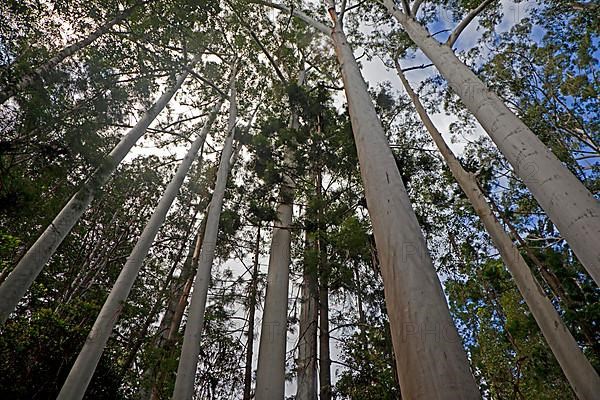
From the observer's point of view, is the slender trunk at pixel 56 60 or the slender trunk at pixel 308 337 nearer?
the slender trunk at pixel 56 60

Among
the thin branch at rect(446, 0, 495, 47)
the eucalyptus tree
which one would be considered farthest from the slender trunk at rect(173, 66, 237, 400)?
the thin branch at rect(446, 0, 495, 47)

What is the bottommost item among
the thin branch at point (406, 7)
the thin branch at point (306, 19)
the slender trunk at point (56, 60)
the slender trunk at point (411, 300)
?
the slender trunk at point (411, 300)

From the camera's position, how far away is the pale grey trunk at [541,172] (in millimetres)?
2090

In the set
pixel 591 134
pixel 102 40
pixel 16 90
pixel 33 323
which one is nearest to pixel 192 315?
pixel 33 323

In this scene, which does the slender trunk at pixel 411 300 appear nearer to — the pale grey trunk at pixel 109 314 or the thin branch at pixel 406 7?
the thin branch at pixel 406 7

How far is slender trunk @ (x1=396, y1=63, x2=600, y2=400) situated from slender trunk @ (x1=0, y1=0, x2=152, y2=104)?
5493 millimetres

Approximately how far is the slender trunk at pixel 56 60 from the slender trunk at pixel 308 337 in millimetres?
4387

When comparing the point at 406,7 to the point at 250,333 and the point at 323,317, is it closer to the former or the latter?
the point at 323,317

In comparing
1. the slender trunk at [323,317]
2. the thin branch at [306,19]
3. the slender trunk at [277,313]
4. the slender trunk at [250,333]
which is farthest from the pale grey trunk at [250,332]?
the thin branch at [306,19]

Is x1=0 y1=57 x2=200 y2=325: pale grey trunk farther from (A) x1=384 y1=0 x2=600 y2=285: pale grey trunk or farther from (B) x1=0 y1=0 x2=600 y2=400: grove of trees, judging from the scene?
(A) x1=384 y1=0 x2=600 y2=285: pale grey trunk

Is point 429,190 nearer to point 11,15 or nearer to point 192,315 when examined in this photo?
point 192,315

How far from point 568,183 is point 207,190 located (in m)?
8.48

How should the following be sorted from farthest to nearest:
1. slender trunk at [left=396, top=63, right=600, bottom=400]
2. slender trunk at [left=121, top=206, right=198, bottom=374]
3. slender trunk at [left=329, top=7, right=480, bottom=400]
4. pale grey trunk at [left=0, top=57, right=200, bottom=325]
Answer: slender trunk at [left=121, top=206, right=198, bottom=374], pale grey trunk at [left=0, top=57, right=200, bottom=325], slender trunk at [left=396, top=63, right=600, bottom=400], slender trunk at [left=329, top=7, right=480, bottom=400]

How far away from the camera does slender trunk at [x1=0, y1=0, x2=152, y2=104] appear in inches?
129
